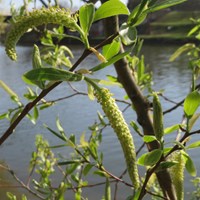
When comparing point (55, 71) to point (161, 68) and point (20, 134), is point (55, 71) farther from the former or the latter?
point (161, 68)

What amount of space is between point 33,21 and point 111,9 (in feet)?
0.25

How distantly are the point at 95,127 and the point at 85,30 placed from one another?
0.85 m

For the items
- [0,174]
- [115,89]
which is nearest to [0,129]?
[0,174]

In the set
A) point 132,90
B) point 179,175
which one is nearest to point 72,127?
point 132,90

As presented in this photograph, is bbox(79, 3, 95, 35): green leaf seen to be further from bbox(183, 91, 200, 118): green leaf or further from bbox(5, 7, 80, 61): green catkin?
bbox(183, 91, 200, 118): green leaf

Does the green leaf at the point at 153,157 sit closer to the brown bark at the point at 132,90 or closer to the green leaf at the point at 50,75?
the green leaf at the point at 50,75

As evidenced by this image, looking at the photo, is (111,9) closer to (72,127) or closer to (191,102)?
(191,102)

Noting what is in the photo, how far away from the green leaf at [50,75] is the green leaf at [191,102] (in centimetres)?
12

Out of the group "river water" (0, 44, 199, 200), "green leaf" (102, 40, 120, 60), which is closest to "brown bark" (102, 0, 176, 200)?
"green leaf" (102, 40, 120, 60)

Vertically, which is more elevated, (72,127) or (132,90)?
(132,90)

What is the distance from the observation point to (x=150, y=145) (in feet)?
2.24

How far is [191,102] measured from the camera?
42 cm

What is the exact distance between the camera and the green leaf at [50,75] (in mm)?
335

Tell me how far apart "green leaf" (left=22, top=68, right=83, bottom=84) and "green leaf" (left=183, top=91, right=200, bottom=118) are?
0.41 ft
